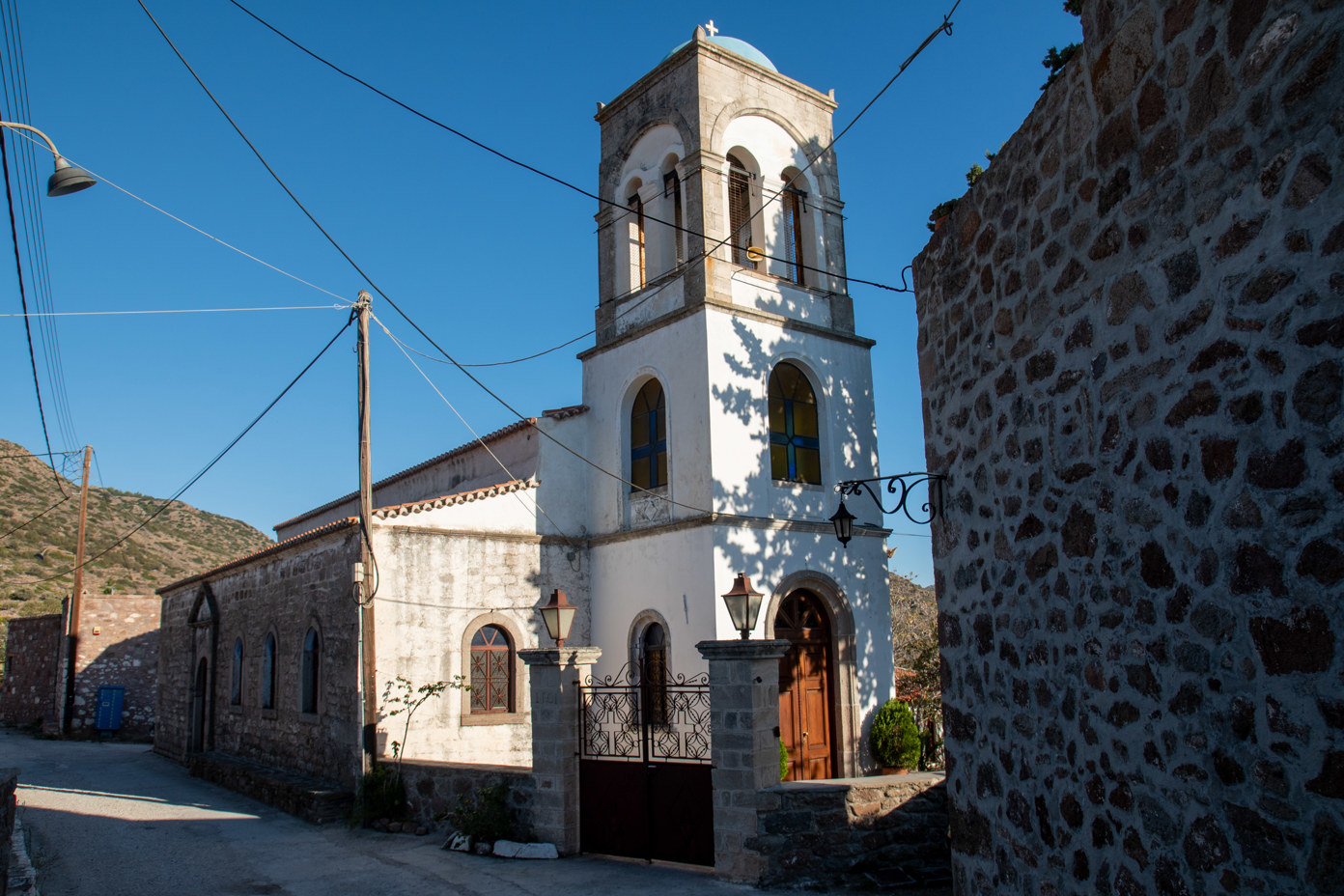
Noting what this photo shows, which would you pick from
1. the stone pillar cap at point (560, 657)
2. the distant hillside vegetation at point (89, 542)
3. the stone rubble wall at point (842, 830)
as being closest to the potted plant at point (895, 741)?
the stone rubble wall at point (842, 830)

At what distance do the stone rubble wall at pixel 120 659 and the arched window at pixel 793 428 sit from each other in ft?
62.2

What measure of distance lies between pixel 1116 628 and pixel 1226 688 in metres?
0.61

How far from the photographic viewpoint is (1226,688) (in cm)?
315

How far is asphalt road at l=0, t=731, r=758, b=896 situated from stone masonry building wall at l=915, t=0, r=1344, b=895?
4639 mm

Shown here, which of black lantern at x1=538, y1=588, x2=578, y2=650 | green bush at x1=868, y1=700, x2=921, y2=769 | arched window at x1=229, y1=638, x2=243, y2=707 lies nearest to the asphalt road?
black lantern at x1=538, y1=588, x2=578, y2=650

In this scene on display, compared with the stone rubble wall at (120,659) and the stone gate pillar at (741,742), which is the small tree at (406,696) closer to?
the stone gate pillar at (741,742)

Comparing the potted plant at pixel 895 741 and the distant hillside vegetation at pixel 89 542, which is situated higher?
the distant hillside vegetation at pixel 89 542

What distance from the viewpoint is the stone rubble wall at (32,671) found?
1017 inches

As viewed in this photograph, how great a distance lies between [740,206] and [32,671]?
82.4 feet

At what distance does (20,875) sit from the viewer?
25.3 feet

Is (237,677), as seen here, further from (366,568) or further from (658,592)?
(658,592)

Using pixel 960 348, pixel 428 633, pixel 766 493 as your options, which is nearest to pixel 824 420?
pixel 766 493

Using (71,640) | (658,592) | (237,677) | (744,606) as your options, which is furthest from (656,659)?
(71,640)

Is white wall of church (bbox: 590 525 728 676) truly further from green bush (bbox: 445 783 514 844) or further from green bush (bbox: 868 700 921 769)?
green bush (bbox: 445 783 514 844)
